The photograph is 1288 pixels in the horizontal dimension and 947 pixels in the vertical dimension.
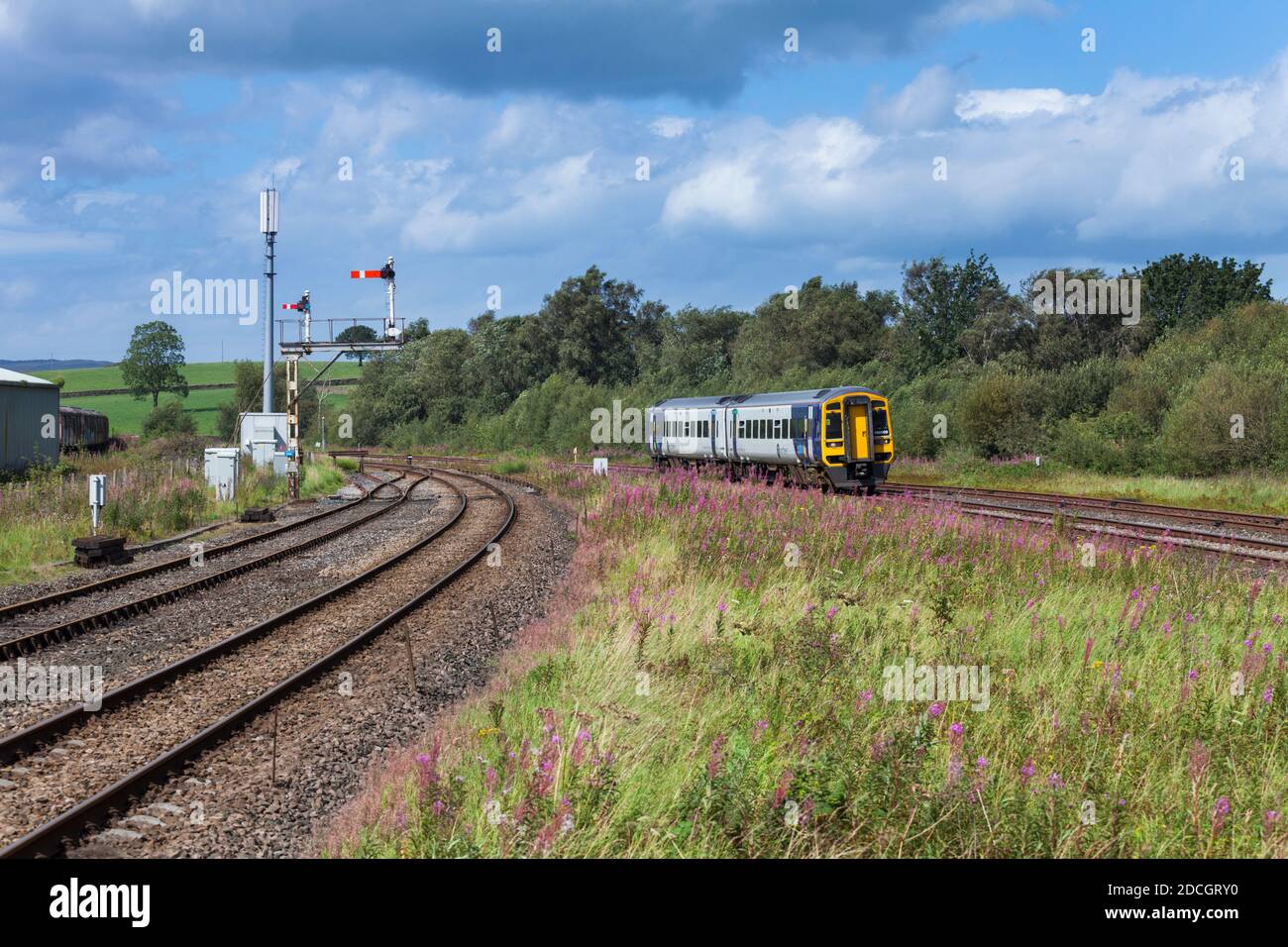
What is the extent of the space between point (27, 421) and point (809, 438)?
23398 millimetres

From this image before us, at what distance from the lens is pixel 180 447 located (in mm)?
52094

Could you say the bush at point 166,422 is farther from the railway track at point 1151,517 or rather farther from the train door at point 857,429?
the railway track at point 1151,517

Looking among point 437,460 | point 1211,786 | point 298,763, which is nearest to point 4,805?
point 298,763

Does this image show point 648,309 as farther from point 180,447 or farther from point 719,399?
point 719,399

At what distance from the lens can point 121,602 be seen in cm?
1395

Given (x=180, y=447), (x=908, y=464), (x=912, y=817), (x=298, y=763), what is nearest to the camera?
(x=912, y=817)

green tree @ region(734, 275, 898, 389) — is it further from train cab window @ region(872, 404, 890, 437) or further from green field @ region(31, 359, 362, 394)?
green field @ region(31, 359, 362, 394)

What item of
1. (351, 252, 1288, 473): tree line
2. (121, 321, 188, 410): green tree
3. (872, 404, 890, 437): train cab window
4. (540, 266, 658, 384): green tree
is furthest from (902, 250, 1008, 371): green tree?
(121, 321, 188, 410): green tree

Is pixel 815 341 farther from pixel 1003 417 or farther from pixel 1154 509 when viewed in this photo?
pixel 1154 509

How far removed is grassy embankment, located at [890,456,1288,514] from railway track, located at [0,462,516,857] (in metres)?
20.1

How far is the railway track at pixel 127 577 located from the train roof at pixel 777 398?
41.9 ft

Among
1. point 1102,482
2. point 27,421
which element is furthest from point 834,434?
point 27,421

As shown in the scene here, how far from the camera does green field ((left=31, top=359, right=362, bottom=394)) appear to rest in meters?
135
